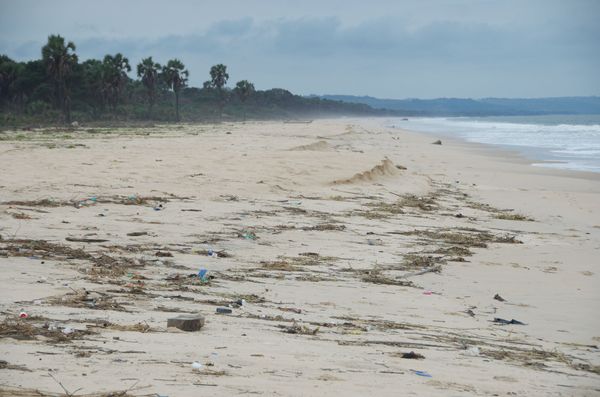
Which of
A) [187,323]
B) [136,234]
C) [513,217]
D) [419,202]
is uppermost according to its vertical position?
[187,323]

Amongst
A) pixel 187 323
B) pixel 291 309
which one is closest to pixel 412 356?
pixel 291 309

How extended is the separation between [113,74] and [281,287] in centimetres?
6390

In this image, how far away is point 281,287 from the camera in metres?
6.80

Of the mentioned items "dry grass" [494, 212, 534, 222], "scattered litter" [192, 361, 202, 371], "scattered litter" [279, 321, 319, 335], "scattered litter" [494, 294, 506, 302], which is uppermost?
"scattered litter" [192, 361, 202, 371]

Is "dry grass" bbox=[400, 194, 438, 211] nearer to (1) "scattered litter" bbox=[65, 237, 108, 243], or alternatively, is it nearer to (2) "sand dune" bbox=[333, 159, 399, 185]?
(2) "sand dune" bbox=[333, 159, 399, 185]

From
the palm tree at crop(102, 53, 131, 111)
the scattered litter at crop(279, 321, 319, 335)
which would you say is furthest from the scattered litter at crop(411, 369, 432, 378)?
the palm tree at crop(102, 53, 131, 111)

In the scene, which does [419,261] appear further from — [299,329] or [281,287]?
[299,329]

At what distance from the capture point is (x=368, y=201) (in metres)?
14.2

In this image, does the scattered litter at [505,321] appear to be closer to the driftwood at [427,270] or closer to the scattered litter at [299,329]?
the driftwood at [427,270]

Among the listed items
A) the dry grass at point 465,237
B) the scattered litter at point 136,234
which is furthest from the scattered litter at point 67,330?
the dry grass at point 465,237

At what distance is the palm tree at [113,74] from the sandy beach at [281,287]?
53.4 metres

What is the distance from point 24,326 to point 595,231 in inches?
422

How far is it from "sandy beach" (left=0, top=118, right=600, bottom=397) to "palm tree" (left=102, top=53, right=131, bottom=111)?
53408mm

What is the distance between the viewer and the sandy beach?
13.5 ft
